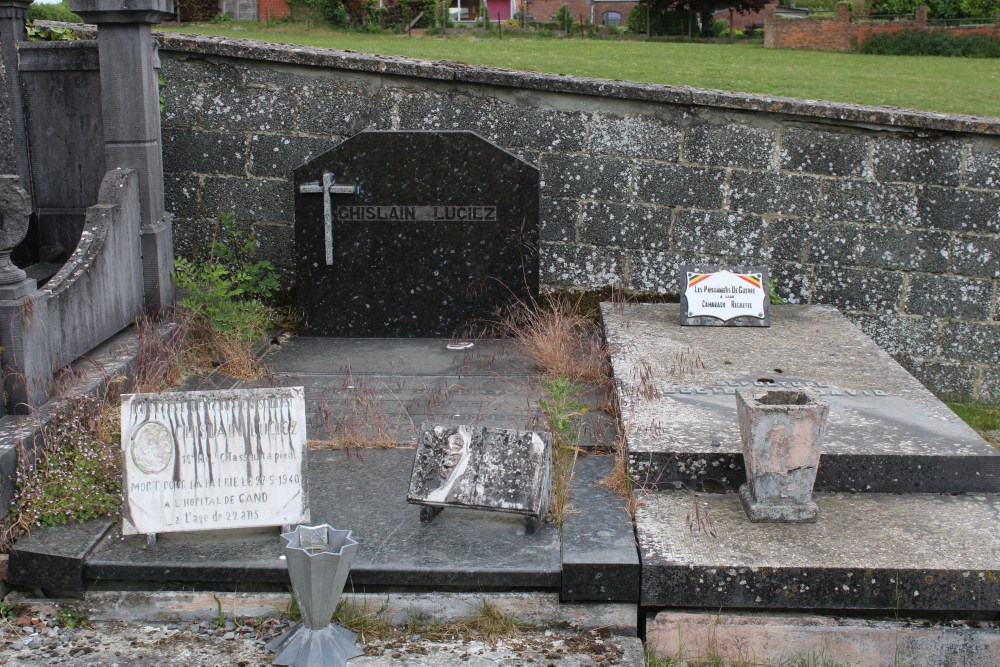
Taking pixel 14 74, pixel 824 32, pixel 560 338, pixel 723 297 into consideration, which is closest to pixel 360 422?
pixel 560 338

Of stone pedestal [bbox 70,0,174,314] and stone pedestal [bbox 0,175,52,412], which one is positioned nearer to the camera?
stone pedestal [bbox 0,175,52,412]

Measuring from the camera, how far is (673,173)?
6727 millimetres

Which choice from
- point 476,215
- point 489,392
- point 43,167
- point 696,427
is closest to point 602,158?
point 476,215

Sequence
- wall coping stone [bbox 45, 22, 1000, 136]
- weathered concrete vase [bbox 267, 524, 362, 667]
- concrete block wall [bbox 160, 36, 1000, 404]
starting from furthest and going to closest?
concrete block wall [bbox 160, 36, 1000, 404] → wall coping stone [bbox 45, 22, 1000, 136] → weathered concrete vase [bbox 267, 524, 362, 667]

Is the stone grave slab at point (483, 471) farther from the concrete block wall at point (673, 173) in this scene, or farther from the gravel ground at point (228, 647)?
the concrete block wall at point (673, 173)

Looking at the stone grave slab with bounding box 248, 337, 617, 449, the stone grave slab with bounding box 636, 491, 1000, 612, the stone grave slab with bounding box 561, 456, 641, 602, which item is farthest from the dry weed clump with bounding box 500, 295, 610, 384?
the stone grave slab with bounding box 636, 491, 1000, 612

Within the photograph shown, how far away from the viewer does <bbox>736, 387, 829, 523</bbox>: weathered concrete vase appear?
3516mm

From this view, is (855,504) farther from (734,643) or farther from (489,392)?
(489,392)

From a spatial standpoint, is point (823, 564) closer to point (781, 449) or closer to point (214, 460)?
point (781, 449)

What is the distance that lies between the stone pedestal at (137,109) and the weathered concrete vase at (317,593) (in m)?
3.17

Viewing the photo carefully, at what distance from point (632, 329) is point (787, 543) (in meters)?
2.46

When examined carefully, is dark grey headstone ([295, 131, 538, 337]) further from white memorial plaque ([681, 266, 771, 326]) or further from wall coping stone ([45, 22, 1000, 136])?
white memorial plaque ([681, 266, 771, 326])

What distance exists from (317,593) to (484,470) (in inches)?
35.0

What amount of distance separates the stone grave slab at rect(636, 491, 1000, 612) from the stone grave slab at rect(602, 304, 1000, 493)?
0.94ft
